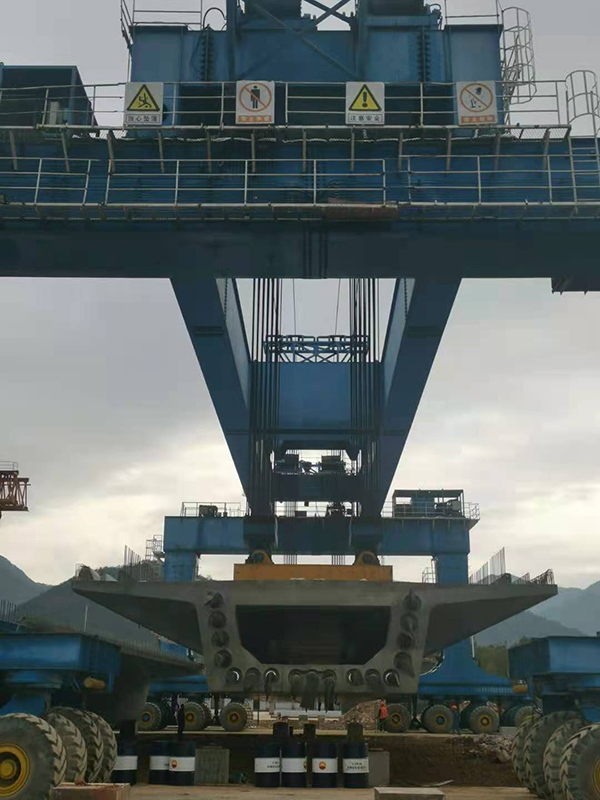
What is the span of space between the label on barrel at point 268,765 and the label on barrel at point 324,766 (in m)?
0.64

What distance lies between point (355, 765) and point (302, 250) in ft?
29.8

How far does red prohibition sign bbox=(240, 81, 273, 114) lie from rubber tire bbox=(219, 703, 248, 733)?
21.2m

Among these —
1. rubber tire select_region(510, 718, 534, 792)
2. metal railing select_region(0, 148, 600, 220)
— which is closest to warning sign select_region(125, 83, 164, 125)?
metal railing select_region(0, 148, 600, 220)

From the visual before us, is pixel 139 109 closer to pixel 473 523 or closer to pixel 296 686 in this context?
pixel 296 686

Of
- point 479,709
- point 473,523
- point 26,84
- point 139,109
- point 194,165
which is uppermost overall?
point 26,84

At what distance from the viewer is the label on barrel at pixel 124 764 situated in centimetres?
1482

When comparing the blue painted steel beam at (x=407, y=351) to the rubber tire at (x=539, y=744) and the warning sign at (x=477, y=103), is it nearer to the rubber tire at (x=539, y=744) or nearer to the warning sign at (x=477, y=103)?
the warning sign at (x=477, y=103)

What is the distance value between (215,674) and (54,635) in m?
2.74

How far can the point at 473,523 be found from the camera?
32.5 meters

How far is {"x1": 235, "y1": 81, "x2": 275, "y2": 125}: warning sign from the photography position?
14969mm

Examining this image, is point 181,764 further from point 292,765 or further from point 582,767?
point 582,767

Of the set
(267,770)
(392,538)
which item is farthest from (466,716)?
(267,770)

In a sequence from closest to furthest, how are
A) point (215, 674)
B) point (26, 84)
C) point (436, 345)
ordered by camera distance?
1. point (215, 674)
2. point (26, 84)
3. point (436, 345)

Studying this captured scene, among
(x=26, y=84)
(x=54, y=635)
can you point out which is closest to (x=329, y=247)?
(x=26, y=84)
